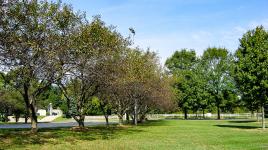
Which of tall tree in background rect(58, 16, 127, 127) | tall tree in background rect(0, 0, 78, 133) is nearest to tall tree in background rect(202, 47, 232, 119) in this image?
tall tree in background rect(58, 16, 127, 127)

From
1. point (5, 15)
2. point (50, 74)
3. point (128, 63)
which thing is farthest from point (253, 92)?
point (5, 15)

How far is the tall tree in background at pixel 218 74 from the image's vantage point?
83000mm

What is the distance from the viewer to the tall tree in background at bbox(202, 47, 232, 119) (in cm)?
8300

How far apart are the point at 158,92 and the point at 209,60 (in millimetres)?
43071

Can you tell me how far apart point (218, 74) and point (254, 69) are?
4956 cm

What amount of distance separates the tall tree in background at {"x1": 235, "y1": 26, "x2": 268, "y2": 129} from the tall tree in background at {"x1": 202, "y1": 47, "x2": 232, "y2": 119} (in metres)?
45.9

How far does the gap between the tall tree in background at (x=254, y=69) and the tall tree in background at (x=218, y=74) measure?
4585 centimetres

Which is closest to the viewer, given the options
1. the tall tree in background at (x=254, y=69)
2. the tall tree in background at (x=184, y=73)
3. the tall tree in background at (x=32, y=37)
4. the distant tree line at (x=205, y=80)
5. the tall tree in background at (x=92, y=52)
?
the tall tree in background at (x=32, y=37)

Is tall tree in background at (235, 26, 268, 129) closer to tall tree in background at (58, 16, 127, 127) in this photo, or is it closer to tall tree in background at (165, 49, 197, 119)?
tall tree in background at (58, 16, 127, 127)

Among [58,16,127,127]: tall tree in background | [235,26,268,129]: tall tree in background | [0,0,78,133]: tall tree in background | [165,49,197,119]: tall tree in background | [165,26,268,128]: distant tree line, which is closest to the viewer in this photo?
[0,0,78,133]: tall tree in background

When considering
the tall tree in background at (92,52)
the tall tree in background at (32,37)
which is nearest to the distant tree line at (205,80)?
the tall tree in background at (92,52)

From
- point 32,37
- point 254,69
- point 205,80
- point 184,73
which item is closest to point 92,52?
point 32,37

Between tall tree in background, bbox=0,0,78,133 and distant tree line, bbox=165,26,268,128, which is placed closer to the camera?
tall tree in background, bbox=0,0,78,133

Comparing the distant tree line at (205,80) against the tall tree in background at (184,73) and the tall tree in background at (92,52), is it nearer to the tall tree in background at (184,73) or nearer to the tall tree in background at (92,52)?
the tall tree in background at (184,73)
